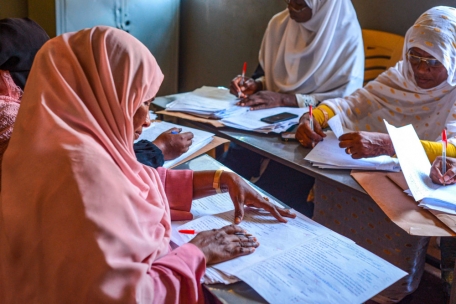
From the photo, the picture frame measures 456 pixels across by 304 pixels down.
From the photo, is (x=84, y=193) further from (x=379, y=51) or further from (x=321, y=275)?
(x=379, y=51)

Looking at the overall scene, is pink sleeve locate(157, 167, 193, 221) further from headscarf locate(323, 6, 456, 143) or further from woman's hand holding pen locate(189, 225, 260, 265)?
headscarf locate(323, 6, 456, 143)

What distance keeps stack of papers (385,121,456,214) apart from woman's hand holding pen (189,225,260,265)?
0.58 meters

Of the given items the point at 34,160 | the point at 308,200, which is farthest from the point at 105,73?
the point at 308,200

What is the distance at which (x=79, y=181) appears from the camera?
827 mm

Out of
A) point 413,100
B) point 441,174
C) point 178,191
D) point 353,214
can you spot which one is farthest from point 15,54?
point 413,100

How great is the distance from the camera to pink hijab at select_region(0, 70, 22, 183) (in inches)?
53.1

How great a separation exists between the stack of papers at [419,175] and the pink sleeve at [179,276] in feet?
2.40

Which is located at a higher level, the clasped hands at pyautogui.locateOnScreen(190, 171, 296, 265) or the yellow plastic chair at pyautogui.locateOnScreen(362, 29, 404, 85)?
the yellow plastic chair at pyautogui.locateOnScreen(362, 29, 404, 85)

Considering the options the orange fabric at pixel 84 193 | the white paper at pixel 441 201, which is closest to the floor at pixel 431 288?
the white paper at pixel 441 201

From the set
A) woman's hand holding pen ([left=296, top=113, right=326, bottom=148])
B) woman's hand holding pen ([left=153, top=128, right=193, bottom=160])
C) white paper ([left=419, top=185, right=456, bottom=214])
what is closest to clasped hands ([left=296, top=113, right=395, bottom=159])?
woman's hand holding pen ([left=296, top=113, right=326, bottom=148])

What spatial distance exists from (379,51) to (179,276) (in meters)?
2.29

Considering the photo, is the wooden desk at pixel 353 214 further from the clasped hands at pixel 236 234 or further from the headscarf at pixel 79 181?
the headscarf at pixel 79 181

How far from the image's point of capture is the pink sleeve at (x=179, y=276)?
89 centimetres

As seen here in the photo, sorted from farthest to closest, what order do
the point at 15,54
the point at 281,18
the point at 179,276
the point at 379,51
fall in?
the point at 379,51 → the point at 281,18 → the point at 15,54 → the point at 179,276
